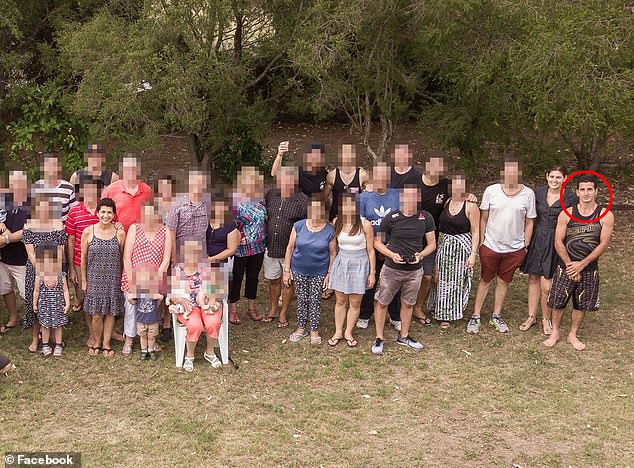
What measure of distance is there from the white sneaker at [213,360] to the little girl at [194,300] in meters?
0.18

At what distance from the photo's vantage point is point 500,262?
738 centimetres

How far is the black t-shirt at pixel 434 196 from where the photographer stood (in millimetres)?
7234

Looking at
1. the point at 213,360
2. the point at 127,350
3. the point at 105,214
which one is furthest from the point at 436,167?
the point at 127,350

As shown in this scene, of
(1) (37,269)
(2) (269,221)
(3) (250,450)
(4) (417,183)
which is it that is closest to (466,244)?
(4) (417,183)

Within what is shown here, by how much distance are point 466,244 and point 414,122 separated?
6.05 m

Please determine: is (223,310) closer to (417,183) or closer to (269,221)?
(269,221)

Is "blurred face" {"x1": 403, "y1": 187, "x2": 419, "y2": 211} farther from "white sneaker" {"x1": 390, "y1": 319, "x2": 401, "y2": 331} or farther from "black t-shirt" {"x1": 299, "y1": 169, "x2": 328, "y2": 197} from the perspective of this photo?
"white sneaker" {"x1": 390, "y1": 319, "x2": 401, "y2": 331}

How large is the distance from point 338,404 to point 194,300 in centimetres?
156

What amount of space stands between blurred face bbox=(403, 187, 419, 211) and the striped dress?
0.69 metres

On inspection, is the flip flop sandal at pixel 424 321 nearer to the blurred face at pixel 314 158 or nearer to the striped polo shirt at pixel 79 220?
the blurred face at pixel 314 158

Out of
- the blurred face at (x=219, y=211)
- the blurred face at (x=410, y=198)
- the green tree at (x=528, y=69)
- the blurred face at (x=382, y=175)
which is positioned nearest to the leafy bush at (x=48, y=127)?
the blurred face at (x=219, y=211)

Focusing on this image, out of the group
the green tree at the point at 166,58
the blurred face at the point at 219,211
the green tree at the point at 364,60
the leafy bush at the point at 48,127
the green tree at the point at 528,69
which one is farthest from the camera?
the leafy bush at the point at 48,127

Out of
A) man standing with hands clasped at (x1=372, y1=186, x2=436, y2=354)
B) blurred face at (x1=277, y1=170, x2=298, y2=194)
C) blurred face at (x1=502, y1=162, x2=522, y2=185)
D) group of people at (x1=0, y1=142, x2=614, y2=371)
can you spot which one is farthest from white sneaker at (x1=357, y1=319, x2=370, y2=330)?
blurred face at (x1=502, y1=162, x2=522, y2=185)

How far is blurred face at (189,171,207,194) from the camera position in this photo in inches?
262
